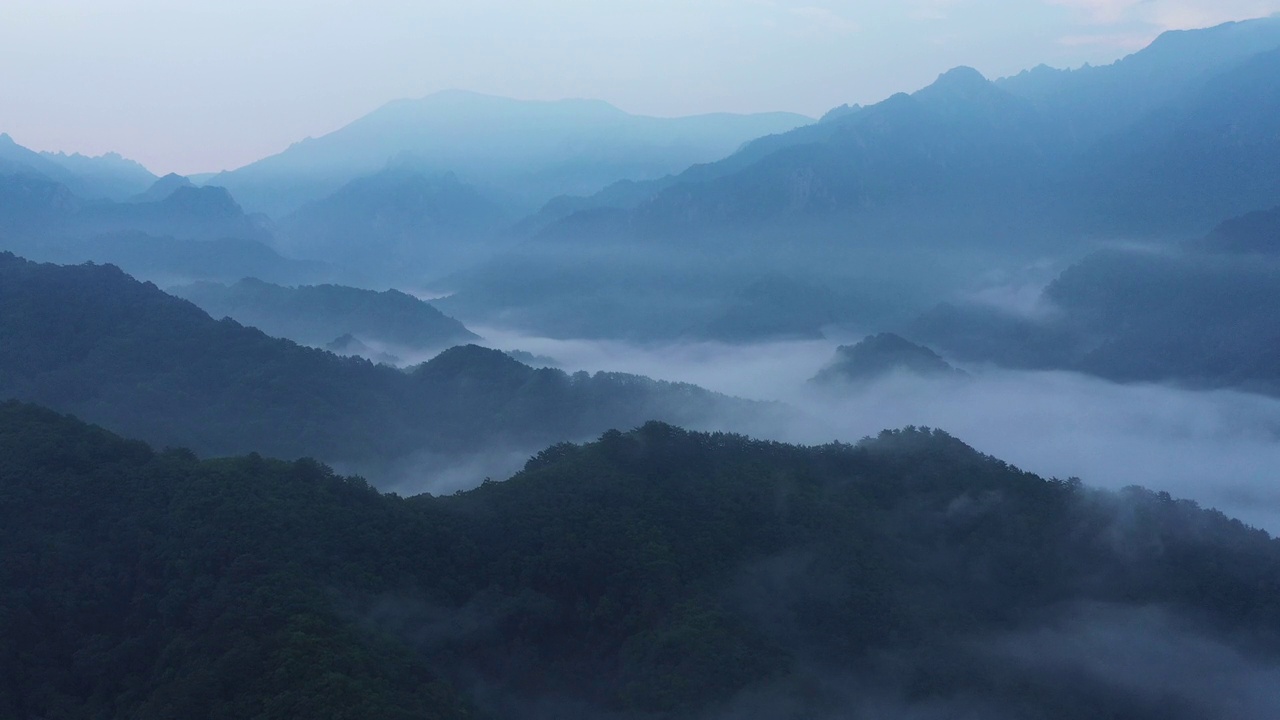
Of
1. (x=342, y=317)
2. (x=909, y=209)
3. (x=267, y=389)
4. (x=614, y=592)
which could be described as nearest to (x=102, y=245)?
(x=342, y=317)

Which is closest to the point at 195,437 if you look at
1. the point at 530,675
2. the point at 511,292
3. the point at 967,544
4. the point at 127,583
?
the point at 127,583

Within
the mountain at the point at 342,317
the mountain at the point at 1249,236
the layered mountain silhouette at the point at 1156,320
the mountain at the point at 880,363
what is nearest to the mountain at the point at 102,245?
the mountain at the point at 342,317

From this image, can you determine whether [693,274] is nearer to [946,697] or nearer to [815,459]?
[815,459]

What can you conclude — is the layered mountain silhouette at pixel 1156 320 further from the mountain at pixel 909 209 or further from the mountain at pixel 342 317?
the mountain at pixel 342 317

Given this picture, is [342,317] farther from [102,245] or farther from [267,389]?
[102,245]

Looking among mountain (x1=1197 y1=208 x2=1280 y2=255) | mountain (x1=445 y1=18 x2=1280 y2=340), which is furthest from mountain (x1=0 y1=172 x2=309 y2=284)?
mountain (x1=1197 y1=208 x2=1280 y2=255)

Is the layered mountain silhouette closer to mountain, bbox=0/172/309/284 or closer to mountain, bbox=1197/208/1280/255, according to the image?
mountain, bbox=1197/208/1280/255
